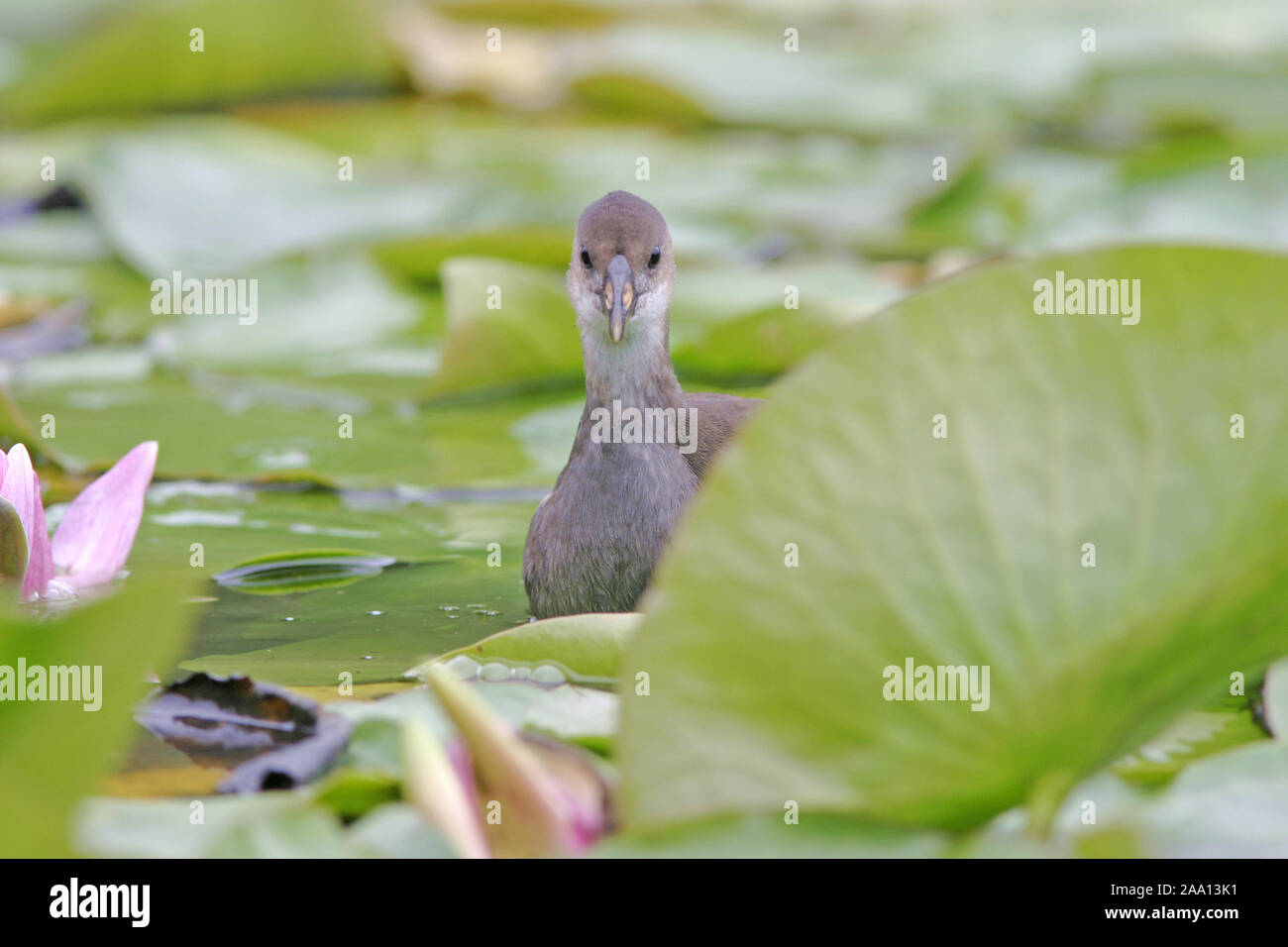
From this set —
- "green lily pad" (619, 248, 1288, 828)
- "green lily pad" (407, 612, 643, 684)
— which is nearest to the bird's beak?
"green lily pad" (407, 612, 643, 684)

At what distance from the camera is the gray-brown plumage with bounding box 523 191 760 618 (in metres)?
2.28

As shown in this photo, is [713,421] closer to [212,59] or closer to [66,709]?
[66,709]

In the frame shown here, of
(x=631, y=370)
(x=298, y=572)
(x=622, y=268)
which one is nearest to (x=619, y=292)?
(x=622, y=268)

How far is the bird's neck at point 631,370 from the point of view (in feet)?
8.17

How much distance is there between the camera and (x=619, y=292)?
2402mm

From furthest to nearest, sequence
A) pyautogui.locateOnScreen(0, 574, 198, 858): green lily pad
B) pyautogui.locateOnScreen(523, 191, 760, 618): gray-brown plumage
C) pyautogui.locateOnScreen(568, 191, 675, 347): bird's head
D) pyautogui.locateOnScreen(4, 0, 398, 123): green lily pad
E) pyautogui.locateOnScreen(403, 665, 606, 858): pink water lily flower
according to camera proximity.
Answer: pyautogui.locateOnScreen(4, 0, 398, 123): green lily pad
pyautogui.locateOnScreen(568, 191, 675, 347): bird's head
pyautogui.locateOnScreen(523, 191, 760, 618): gray-brown plumage
pyautogui.locateOnScreen(403, 665, 606, 858): pink water lily flower
pyautogui.locateOnScreen(0, 574, 198, 858): green lily pad

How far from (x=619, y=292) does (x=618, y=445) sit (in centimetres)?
25

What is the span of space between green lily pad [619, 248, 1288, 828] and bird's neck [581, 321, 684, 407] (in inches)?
47.3

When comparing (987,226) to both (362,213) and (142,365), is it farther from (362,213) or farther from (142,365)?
(142,365)

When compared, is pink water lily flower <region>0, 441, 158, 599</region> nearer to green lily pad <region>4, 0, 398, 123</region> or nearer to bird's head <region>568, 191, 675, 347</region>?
bird's head <region>568, 191, 675, 347</region>

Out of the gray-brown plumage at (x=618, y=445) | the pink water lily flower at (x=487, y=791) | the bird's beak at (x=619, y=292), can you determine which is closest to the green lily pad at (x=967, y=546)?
the pink water lily flower at (x=487, y=791)
